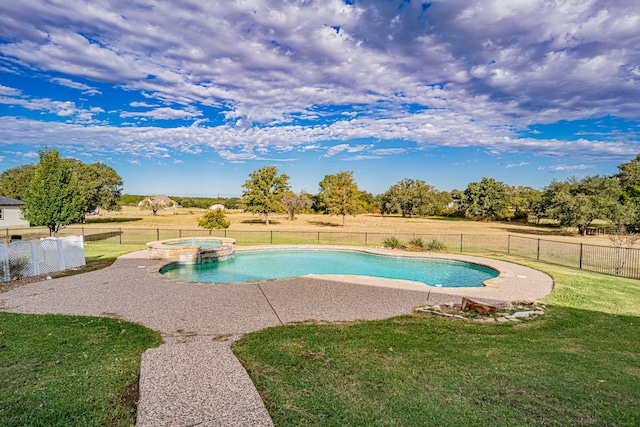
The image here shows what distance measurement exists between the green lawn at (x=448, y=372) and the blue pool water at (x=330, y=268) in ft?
19.8

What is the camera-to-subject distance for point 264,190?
39844 mm

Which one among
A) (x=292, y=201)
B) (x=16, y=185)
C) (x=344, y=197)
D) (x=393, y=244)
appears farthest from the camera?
(x=292, y=201)

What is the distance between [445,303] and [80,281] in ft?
31.9

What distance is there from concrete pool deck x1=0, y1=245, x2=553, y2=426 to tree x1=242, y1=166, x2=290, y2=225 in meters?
26.1

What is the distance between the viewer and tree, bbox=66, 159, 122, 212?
38031 mm

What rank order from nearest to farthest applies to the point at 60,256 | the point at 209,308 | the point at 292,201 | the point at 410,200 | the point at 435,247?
the point at 209,308 < the point at 60,256 < the point at 435,247 < the point at 292,201 < the point at 410,200

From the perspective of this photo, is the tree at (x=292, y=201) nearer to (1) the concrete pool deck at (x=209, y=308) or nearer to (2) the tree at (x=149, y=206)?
(2) the tree at (x=149, y=206)

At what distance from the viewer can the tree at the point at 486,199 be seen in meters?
56.2

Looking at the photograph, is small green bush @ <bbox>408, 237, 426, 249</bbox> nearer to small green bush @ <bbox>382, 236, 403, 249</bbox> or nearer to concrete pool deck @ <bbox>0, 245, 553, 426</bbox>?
small green bush @ <bbox>382, 236, 403, 249</bbox>

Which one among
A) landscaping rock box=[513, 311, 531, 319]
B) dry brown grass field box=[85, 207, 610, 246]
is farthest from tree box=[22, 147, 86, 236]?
landscaping rock box=[513, 311, 531, 319]

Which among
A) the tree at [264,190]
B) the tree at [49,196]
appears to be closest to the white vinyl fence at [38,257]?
the tree at [49,196]

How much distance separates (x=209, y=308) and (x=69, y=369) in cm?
328

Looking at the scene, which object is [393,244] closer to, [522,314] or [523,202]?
[522,314]

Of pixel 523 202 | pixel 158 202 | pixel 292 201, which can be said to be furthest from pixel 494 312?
pixel 158 202
